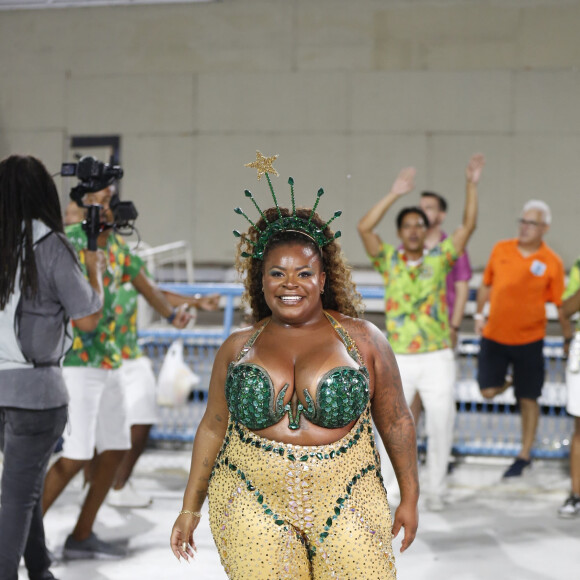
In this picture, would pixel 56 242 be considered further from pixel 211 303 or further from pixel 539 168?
pixel 539 168

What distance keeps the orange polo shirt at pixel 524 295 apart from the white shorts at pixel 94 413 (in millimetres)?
2850

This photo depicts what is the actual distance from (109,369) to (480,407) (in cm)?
414

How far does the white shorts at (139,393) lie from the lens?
5461mm

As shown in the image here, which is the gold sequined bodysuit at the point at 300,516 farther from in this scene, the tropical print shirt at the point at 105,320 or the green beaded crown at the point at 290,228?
the tropical print shirt at the point at 105,320

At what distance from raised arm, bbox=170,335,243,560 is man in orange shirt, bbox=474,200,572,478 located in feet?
12.6

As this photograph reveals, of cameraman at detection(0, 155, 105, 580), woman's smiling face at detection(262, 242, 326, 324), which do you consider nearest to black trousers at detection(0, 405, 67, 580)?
cameraman at detection(0, 155, 105, 580)

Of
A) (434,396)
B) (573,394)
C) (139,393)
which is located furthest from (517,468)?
(139,393)

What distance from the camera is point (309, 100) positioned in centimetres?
1205

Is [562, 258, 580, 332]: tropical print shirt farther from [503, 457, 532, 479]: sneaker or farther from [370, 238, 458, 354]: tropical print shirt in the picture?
[503, 457, 532, 479]: sneaker

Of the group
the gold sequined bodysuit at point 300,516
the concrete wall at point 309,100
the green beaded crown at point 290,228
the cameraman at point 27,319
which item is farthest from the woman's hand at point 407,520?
the concrete wall at point 309,100

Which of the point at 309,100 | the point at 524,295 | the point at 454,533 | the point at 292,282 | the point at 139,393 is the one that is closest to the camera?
the point at 292,282

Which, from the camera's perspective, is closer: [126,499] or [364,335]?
A: [364,335]

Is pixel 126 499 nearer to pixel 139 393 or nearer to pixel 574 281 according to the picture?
pixel 139 393

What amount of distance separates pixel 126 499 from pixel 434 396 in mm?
2022
